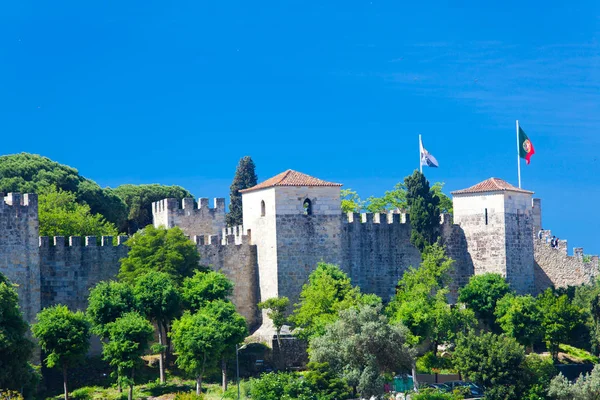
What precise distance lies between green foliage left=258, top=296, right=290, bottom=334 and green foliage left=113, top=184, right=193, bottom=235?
2390 centimetres

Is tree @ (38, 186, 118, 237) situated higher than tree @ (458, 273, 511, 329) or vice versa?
tree @ (38, 186, 118, 237)

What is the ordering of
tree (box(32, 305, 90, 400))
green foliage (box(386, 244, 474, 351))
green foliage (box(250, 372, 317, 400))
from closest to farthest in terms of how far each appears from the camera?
A: green foliage (box(250, 372, 317, 400)) → tree (box(32, 305, 90, 400)) → green foliage (box(386, 244, 474, 351))

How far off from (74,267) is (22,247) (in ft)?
12.2

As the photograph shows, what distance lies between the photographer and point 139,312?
173 feet

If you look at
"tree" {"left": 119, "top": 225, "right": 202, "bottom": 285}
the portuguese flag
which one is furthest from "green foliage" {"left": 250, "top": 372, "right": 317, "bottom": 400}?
the portuguese flag

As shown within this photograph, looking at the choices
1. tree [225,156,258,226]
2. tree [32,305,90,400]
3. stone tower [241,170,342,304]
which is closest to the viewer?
tree [32,305,90,400]

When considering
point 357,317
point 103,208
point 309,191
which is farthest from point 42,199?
point 357,317

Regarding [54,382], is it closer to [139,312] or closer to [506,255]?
[139,312]

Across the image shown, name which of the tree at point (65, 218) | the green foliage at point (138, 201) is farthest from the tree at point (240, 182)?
the tree at point (65, 218)

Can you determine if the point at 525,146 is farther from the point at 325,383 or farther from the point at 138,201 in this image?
the point at 138,201

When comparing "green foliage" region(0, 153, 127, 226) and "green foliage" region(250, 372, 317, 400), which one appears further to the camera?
"green foliage" region(0, 153, 127, 226)

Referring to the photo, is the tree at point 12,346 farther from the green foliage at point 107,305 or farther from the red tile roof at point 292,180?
the red tile roof at point 292,180

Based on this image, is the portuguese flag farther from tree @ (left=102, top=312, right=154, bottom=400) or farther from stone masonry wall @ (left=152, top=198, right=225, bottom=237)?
tree @ (left=102, top=312, right=154, bottom=400)

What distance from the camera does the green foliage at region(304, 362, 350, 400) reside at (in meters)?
49.2
